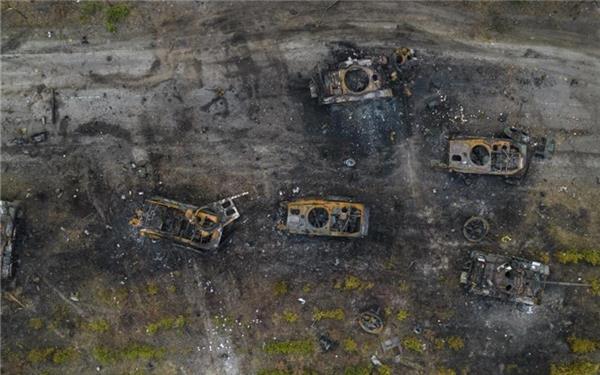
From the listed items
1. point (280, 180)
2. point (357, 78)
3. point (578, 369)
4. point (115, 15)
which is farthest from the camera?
point (115, 15)

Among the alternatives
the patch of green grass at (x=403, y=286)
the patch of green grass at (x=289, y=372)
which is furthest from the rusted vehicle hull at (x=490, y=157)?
the patch of green grass at (x=289, y=372)

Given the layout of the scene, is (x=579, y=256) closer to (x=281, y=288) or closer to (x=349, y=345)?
(x=349, y=345)

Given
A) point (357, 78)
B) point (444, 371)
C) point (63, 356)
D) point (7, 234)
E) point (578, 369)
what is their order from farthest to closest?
point (357, 78) → point (63, 356) → point (7, 234) → point (444, 371) → point (578, 369)

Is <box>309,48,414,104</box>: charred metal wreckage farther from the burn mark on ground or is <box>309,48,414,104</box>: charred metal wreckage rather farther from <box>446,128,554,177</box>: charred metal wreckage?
the burn mark on ground

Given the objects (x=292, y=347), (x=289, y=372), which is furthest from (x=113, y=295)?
(x=289, y=372)

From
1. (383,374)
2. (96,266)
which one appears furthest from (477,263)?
(96,266)

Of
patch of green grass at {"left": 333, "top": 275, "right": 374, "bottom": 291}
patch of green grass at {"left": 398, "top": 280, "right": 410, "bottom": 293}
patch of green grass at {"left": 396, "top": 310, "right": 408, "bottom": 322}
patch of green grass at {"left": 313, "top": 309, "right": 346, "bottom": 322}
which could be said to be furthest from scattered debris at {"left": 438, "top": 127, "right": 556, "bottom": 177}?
patch of green grass at {"left": 313, "top": 309, "right": 346, "bottom": 322}

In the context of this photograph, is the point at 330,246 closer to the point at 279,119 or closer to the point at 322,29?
the point at 279,119
